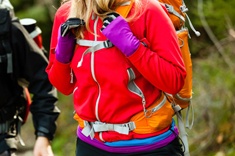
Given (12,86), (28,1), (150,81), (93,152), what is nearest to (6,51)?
(12,86)

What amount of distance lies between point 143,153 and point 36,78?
122cm

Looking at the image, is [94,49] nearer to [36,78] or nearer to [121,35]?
[121,35]

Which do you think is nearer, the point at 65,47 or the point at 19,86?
the point at 65,47

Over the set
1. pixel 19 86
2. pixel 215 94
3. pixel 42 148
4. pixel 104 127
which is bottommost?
pixel 215 94

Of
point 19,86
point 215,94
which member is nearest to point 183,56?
point 19,86

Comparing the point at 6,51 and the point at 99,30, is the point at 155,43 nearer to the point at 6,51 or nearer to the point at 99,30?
the point at 99,30

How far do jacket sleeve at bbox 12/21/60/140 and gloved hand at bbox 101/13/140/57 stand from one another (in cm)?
107

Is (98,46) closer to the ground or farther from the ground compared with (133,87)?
farther from the ground

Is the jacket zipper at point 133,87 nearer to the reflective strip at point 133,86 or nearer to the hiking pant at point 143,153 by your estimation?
the reflective strip at point 133,86

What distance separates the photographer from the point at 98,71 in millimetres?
1813

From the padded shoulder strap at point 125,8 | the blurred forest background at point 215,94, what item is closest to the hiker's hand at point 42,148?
the padded shoulder strap at point 125,8

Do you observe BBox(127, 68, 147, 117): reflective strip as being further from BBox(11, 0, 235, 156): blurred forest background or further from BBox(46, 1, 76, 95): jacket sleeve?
BBox(11, 0, 235, 156): blurred forest background

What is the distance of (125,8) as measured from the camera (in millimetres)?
1796

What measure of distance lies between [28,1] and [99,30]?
8812 millimetres
